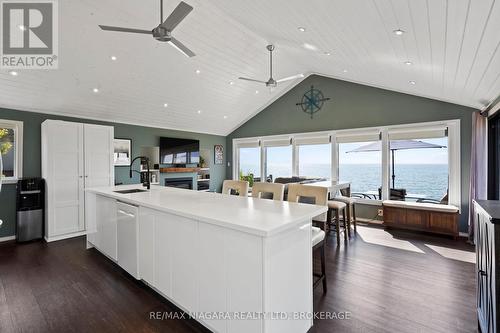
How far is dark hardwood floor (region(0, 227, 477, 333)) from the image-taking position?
80.6 inches

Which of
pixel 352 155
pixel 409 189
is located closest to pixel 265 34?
pixel 352 155

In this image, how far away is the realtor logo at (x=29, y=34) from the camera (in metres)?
2.94

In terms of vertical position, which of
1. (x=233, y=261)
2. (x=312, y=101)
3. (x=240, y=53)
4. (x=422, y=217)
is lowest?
(x=422, y=217)

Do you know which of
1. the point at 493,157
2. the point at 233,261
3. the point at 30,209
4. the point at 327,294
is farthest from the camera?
the point at 30,209

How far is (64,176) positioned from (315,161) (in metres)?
5.59

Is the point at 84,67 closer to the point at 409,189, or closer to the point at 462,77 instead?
the point at 462,77

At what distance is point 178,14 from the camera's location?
90.0 inches

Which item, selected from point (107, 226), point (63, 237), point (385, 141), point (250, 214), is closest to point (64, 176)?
point (63, 237)

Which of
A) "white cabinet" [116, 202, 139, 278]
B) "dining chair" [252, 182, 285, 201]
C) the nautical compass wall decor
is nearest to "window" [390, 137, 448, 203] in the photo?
the nautical compass wall decor

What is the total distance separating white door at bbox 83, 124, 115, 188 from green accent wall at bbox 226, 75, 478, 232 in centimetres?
420

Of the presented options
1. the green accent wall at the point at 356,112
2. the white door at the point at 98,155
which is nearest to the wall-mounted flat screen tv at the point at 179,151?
the white door at the point at 98,155

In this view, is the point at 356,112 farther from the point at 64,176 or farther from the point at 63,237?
the point at 63,237

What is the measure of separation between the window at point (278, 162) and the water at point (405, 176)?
0.87 meters

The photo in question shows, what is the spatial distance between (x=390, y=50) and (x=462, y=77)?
3.19 ft
